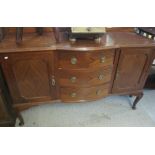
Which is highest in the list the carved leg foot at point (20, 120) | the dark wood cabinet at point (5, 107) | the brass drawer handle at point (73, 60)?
the brass drawer handle at point (73, 60)

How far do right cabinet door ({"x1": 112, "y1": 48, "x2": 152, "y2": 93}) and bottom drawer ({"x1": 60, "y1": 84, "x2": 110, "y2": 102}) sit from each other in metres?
0.15

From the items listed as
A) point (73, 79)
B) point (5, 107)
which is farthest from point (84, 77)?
point (5, 107)

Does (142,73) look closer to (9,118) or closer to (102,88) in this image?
(102,88)

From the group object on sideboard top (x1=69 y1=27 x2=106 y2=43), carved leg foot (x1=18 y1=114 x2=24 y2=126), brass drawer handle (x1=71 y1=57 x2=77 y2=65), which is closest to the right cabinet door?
object on sideboard top (x1=69 y1=27 x2=106 y2=43)

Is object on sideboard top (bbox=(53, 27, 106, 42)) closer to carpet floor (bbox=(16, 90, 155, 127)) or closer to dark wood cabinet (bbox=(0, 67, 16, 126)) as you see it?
dark wood cabinet (bbox=(0, 67, 16, 126))

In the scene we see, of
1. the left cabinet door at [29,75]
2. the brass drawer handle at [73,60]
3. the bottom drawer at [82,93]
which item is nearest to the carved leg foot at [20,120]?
the left cabinet door at [29,75]

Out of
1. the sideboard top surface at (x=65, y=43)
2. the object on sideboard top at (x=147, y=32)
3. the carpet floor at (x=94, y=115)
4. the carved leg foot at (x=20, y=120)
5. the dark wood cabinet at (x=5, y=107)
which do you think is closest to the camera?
the sideboard top surface at (x=65, y=43)

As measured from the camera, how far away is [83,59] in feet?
3.81

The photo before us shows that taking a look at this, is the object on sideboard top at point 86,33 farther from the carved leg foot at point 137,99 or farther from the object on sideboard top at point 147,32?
the carved leg foot at point 137,99

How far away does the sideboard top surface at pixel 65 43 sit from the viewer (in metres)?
1.08

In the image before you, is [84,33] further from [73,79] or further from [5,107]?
[5,107]

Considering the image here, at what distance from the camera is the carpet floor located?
62.3 inches

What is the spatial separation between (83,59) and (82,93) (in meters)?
0.37
